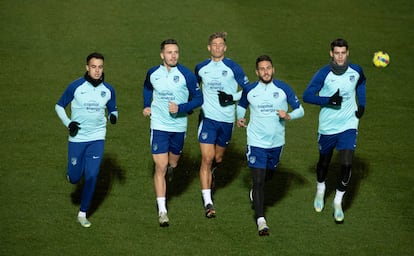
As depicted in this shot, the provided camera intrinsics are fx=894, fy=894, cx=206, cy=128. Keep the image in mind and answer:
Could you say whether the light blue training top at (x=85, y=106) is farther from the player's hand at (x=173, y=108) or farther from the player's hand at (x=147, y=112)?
the player's hand at (x=173, y=108)

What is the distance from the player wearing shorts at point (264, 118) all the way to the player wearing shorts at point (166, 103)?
2.87 feet

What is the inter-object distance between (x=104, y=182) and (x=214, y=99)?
2612 millimetres

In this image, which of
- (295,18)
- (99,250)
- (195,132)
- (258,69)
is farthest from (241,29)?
(99,250)

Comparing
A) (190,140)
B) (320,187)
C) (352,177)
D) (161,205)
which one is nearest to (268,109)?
(320,187)

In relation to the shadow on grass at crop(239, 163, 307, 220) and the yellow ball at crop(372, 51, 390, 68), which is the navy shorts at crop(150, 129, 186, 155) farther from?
the yellow ball at crop(372, 51, 390, 68)

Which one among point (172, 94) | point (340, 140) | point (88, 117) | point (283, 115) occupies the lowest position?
point (340, 140)

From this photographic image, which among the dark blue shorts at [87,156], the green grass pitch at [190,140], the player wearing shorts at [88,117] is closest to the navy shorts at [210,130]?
the green grass pitch at [190,140]

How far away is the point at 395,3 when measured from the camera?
83.6 feet

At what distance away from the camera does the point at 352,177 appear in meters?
15.8

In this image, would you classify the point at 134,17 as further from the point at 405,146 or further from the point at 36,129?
the point at 405,146

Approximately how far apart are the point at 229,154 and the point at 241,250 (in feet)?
13.2

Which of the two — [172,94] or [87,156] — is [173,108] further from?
[87,156]

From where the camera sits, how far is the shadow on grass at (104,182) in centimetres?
1459

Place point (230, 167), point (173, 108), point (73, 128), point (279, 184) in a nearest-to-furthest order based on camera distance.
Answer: point (73, 128) < point (173, 108) < point (279, 184) < point (230, 167)
